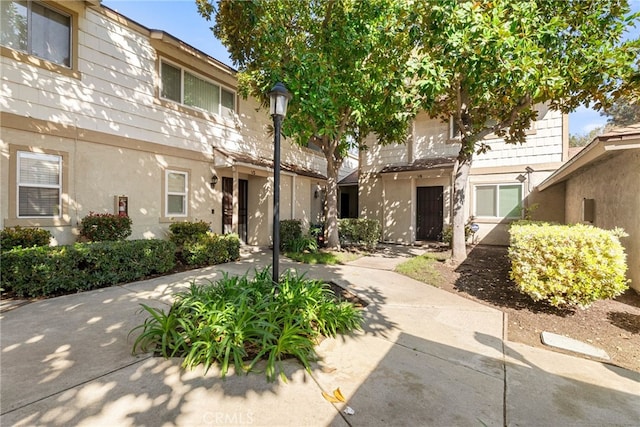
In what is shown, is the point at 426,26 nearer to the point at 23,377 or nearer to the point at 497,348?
the point at 497,348

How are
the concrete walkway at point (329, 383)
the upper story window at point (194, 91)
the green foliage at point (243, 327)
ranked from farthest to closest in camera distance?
the upper story window at point (194, 91)
the green foliage at point (243, 327)
the concrete walkway at point (329, 383)

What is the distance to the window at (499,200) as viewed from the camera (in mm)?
11219

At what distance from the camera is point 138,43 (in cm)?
773

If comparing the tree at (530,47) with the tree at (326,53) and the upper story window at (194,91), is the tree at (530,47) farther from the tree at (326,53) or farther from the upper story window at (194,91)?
the upper story window at (194,91)

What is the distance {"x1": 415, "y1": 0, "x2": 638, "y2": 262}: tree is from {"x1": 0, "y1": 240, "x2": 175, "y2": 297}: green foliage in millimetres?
7093

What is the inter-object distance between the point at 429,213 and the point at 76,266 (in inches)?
467

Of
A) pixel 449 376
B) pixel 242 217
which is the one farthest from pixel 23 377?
pixel 242 217

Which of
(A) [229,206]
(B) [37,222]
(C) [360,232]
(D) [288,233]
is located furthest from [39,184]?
(C) [360,232]

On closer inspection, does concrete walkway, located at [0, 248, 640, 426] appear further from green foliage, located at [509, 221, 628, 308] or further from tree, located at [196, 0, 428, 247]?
tree, located at [196, 0, 428, 247]

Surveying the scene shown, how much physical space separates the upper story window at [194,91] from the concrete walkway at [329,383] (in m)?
6.67

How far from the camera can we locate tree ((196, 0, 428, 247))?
269 inches

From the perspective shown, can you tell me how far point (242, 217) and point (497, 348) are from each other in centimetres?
930

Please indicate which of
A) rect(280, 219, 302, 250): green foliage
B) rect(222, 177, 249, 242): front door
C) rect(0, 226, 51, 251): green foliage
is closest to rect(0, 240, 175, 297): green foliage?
rect(0, 226, 51, 251): green foliage

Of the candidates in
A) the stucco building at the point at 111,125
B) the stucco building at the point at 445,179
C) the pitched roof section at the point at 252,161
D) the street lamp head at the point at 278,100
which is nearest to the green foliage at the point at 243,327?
the street lamp head at the point at 278,100
